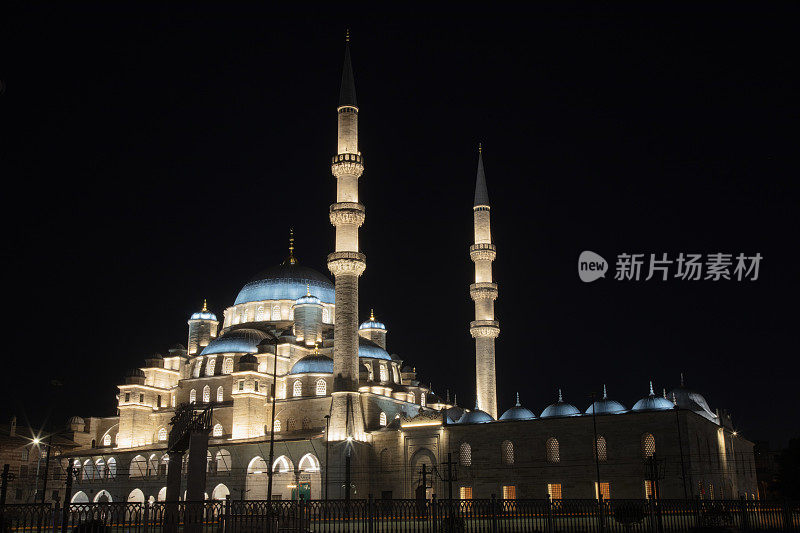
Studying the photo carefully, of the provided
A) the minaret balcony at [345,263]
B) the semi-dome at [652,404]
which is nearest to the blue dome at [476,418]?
the semi-dome at [652,404]

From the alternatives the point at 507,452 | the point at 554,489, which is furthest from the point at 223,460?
the point at 554,489

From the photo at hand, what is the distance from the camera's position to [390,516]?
18.4m

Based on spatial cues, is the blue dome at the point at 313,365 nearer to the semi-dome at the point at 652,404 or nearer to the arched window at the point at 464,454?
the arched window at the point at 464,454

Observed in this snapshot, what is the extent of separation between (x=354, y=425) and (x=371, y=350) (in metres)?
9.01

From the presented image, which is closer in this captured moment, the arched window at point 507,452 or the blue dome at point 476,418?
the arched window at point 507,452

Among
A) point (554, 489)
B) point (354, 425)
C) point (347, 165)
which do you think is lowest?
point (554, 489)

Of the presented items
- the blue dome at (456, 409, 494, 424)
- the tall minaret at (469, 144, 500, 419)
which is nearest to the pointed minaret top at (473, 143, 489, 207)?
the tall minaret at (469, 144, 500, 419)

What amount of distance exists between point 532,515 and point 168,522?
8.07 m

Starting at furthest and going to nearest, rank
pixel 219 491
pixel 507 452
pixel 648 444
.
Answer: pixel 219 491, pixel 507 452, pixel 648 444

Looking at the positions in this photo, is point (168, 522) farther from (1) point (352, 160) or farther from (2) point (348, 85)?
(2) point (348, 85)

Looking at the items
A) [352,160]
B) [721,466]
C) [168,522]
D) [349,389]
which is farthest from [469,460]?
[168,522]

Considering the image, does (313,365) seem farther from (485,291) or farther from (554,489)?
A: (554,489)

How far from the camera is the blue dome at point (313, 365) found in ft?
144

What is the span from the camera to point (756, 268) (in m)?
27.9
